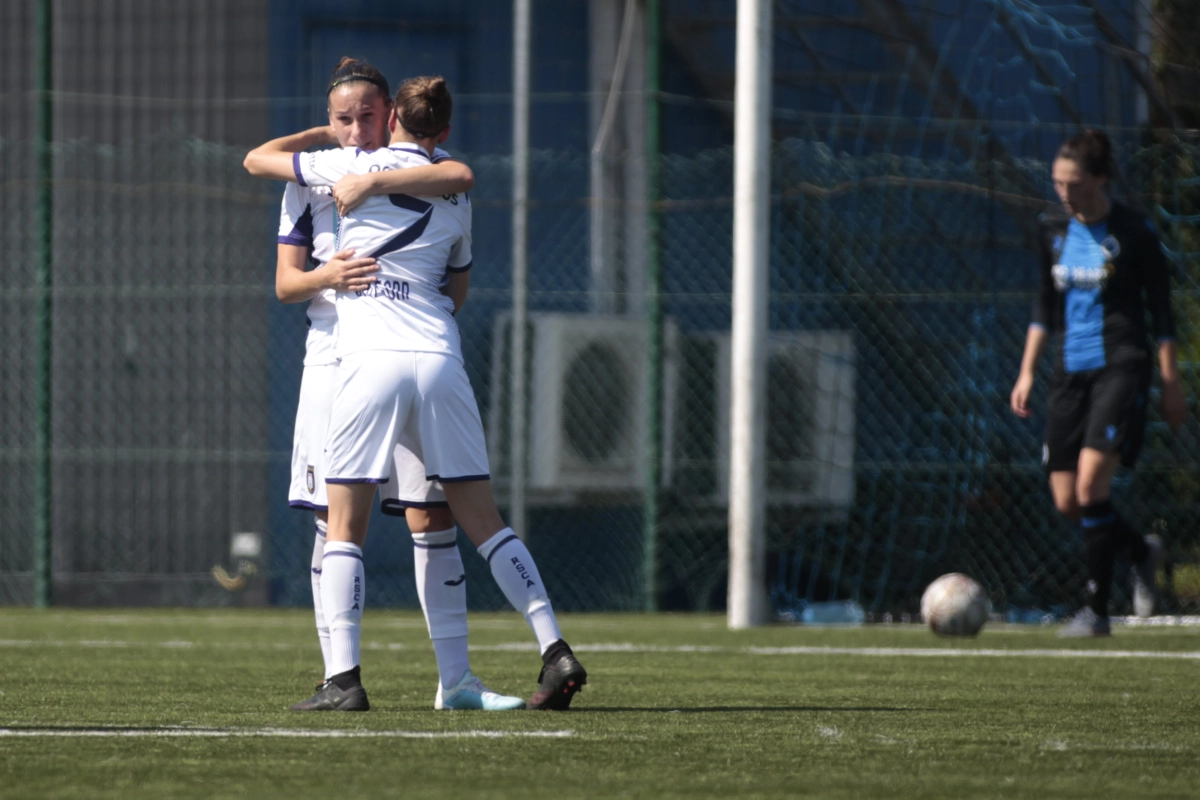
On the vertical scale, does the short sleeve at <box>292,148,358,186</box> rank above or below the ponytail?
below

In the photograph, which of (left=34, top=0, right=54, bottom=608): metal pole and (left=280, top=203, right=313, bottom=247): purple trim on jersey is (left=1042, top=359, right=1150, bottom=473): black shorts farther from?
(left=34, top=0, right=54, bottom=608): metal pole

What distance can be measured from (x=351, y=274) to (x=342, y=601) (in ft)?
2.70

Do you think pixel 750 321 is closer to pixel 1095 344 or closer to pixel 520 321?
pixel 1095 344

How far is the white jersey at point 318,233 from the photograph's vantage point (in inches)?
189

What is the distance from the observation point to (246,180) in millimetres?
10773

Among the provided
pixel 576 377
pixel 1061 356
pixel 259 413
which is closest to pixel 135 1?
Answer: pixel 259 413

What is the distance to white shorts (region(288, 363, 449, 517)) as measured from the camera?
4609 millimetres

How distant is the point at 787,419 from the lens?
10.4 meters

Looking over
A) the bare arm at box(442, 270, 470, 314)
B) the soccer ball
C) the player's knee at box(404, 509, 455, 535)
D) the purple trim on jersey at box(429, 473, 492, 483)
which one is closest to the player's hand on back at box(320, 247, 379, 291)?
the bare arm at box(442, 270, 470, 314)

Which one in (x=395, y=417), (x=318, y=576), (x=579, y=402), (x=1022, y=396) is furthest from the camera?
(x=579, y=402)

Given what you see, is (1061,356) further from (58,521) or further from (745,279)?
(58,521)

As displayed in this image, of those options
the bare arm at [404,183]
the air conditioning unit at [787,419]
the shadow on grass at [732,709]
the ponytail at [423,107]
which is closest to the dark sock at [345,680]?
the shadow on grass at [732,709]

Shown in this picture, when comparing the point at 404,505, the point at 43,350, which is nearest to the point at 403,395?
the point at 404,505

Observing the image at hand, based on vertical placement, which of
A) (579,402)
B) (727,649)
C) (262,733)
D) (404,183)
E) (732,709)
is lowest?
(727,649)
